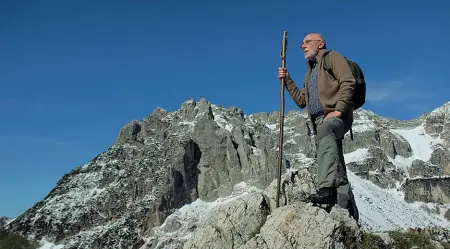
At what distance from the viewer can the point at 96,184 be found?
199625 mm

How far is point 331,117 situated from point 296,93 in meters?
1.57

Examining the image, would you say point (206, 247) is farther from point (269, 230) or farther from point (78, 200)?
point (78, 200)

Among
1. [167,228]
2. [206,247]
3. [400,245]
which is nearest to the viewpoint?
[400,245]

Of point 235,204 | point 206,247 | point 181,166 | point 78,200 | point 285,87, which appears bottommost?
point 206,247

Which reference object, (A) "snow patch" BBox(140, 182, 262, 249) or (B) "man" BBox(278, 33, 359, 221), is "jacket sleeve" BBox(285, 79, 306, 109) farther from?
(A) "snow patch" BBox(140, 182, 262, 249)

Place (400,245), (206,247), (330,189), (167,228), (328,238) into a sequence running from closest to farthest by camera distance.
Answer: (328,238) → (330,189) → (400,245) → (206,247) → (167,228)

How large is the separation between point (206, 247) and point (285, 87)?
144 inches

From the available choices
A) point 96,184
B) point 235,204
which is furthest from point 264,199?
point 96,184

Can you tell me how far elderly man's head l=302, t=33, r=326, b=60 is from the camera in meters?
9.27

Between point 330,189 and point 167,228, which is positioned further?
point 167,228

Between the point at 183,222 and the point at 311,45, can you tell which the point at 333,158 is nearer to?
the point at 311,45

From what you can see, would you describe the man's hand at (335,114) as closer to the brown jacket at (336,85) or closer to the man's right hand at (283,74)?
the brown jacket at (336,85)

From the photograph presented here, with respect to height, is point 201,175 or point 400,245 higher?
point 201,175

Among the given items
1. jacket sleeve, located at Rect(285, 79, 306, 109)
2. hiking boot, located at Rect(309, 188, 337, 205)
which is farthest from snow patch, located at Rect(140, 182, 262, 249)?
hiking boot, located at Rect(309, 188, 337, 205)
